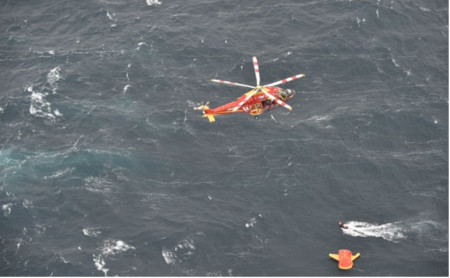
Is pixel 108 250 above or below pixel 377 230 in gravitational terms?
above

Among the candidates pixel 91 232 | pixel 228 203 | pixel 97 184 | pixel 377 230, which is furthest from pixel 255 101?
pixel 91 232

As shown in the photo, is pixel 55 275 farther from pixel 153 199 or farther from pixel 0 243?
pixel 153 199

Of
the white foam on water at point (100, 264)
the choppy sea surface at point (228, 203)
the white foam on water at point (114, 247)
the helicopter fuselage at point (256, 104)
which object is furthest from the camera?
the helicopter fuselage at point (256, 104)

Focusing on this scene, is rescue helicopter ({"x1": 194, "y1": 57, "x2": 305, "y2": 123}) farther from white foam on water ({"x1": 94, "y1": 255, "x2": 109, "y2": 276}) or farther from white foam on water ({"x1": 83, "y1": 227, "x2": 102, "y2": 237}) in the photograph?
white foam on water ({"x1": 94, "y1": 255, "x2": 109, "y2": 276})

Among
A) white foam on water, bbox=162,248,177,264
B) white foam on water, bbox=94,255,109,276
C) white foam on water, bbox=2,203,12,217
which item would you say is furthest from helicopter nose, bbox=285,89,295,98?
white foam on water, bbox=2,203,12,217

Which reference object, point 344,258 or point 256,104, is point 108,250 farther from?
Result: point 344,258

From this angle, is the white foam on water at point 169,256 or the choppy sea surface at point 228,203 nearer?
the white foam on water at point 169,256

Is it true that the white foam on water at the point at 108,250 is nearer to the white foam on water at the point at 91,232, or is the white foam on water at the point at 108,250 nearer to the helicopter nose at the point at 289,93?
the white foam on water at the point at 91,232

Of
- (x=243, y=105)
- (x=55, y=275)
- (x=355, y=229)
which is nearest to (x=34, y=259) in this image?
(x=55, y=275)

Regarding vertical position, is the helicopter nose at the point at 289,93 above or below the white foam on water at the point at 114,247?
above

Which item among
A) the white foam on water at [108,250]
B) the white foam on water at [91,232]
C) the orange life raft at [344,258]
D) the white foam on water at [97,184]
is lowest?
the orange life raft at [344,258]

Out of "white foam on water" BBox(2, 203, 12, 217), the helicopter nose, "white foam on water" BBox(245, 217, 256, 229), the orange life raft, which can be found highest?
the helicopter nose

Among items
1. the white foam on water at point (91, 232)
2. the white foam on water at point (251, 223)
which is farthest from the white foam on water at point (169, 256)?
the white foam on water at point (251, 223)
